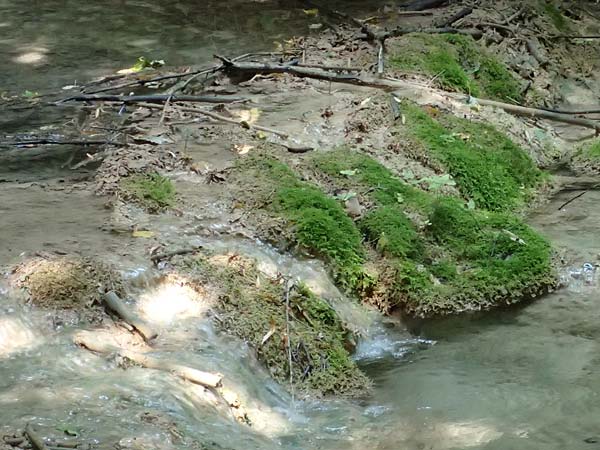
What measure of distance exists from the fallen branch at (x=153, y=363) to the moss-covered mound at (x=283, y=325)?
731 mm

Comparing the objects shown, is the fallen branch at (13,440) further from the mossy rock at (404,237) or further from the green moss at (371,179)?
the green moss at (371,179)

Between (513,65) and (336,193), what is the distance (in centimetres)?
470

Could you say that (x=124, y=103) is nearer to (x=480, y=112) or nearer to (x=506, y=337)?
(x=480, y=112)

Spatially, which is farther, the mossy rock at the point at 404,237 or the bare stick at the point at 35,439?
the mossy rock at the point at 404,237

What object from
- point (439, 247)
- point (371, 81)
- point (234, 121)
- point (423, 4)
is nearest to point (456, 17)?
point (423, 4)

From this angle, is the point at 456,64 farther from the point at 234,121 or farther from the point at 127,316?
the point at 127,316

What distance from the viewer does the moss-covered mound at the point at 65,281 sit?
511 cm

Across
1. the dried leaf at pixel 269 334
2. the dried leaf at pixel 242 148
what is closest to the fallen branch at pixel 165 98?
the dried leaf at pixel 242 148

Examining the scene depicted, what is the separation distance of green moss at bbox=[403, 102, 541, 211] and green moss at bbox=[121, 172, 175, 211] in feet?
8.14

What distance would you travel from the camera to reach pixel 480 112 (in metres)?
9.02

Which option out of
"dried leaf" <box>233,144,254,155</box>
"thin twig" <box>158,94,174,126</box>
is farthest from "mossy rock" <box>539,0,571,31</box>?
"dried leaf" <box>233,144,254,155</box>

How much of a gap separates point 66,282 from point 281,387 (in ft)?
4.53

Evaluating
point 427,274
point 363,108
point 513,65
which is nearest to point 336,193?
point 427,274

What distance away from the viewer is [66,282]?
17.1ft
